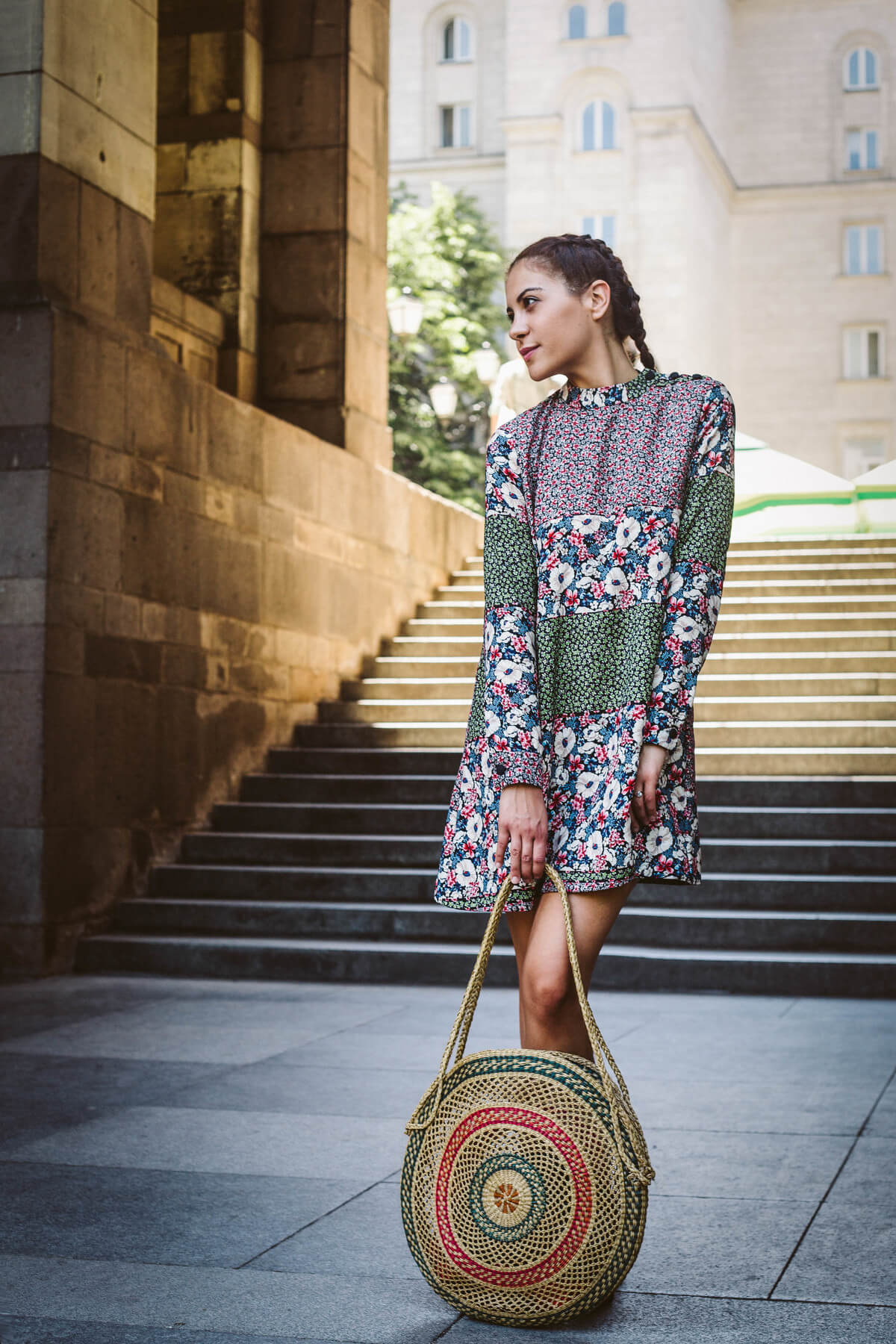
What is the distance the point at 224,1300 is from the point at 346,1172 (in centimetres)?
106

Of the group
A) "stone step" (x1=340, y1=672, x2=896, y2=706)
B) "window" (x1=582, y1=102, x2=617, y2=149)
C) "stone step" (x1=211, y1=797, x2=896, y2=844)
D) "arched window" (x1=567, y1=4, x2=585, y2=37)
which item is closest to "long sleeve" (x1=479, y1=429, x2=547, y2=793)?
"stone step" (x1=211, y1=797, x2=896, y2=844)

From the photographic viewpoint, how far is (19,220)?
26.4 ft

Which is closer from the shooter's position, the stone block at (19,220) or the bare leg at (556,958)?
the bare leg at (556,958)

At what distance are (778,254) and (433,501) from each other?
3708 centimetres

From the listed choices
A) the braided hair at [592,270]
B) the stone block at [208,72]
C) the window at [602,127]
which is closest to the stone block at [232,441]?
the stone block at [208,72]

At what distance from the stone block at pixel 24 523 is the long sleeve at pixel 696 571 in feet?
16.9

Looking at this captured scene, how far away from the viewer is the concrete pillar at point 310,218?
1238cm

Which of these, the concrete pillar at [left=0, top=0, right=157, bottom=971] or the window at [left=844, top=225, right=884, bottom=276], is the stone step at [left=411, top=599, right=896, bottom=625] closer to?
the concrete pillar at [left=0, top=0, right=157, bottom=971]

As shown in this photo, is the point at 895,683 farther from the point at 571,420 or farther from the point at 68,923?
the point at 571,420

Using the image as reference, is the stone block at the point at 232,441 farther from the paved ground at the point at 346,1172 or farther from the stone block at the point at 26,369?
the paved ground at the point at 346,1172

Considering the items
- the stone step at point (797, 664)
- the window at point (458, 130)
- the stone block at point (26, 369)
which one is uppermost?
the window at point (458, 130)

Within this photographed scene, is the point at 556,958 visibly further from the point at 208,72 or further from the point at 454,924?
the point at 208,72

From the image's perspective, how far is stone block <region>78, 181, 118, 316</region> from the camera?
8.39 m

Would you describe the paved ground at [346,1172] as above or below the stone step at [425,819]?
below
